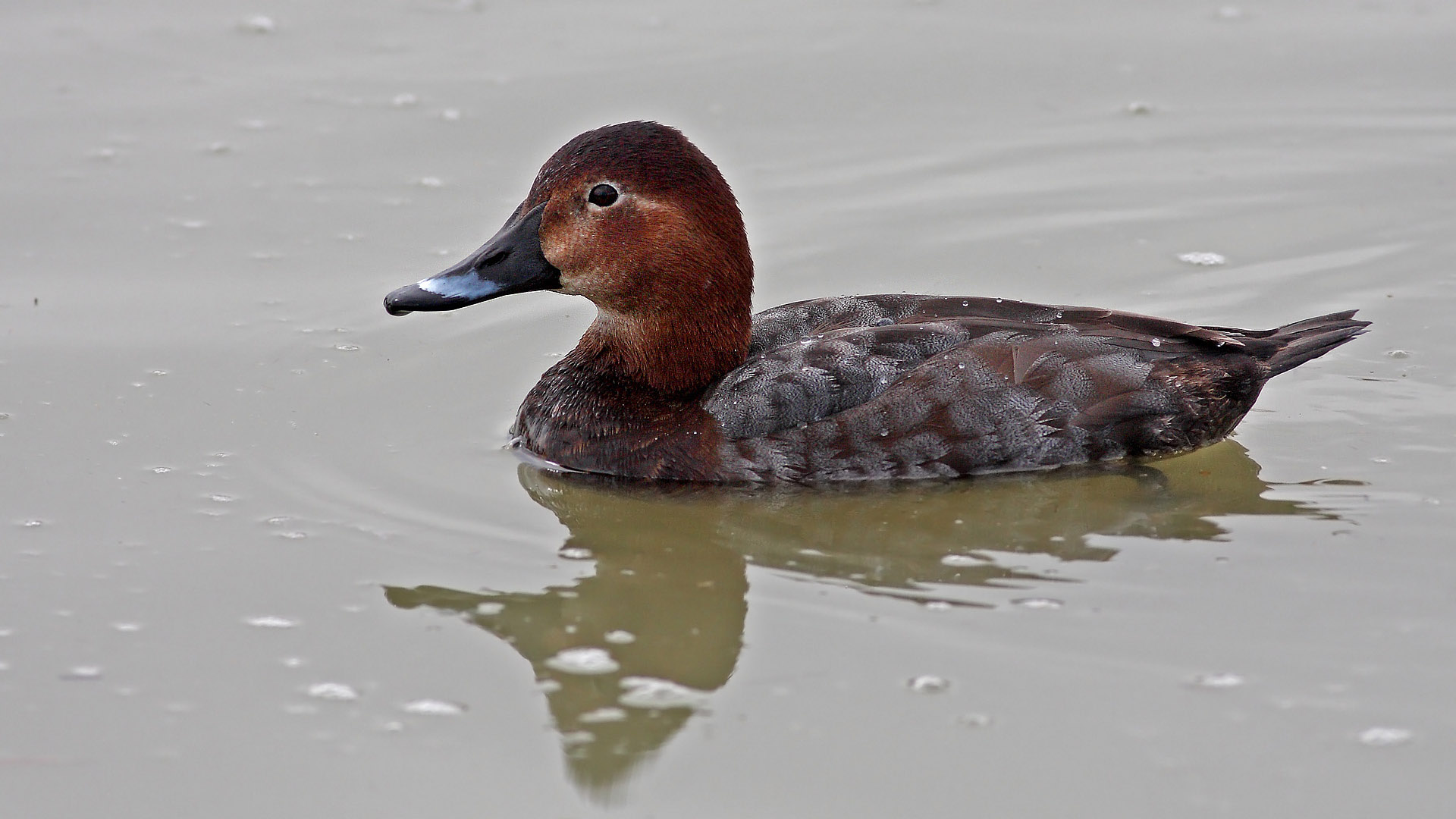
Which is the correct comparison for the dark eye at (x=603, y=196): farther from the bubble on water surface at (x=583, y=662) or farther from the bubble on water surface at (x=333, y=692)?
the bubble on water surface at (x=333, y=692)

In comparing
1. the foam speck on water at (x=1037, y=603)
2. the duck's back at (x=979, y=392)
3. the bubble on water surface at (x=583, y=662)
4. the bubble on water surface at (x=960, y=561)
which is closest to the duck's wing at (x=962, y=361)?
the duck's back at (x=979, y=392)

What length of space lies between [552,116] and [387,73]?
1279 mm

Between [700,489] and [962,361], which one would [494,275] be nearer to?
[700,489]

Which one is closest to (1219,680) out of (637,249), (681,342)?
(681,342)

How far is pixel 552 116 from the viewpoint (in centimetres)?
1048

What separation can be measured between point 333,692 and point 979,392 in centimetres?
281

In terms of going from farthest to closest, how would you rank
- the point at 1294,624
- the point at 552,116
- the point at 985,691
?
1. the point at 552,116
2. the point at 1294,624
3. the point at 985,691

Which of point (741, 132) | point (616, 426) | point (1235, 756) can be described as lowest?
point (1235, 756)

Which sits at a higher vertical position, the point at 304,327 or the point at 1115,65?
the point at 1115,65

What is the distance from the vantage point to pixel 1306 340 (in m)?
7.35

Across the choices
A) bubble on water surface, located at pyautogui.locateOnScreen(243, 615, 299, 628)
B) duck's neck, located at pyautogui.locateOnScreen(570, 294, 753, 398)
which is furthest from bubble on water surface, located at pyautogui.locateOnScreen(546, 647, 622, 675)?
duck's neck, located at pyautogui.locateOnScreen(570, 294, 753, 398)

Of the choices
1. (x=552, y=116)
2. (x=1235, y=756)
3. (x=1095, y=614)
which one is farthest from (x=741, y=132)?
(x=1235, y=756)

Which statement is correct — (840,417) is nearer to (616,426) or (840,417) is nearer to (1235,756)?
(616,426)

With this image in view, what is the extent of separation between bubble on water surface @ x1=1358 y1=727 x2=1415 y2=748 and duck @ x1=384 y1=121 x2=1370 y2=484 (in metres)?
2.15
